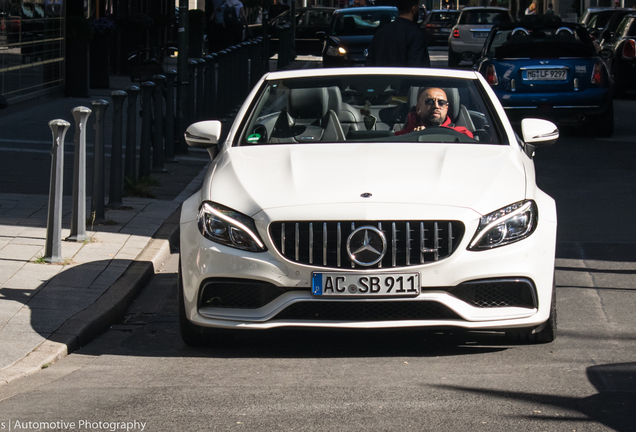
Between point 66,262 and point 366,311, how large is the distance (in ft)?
9.25

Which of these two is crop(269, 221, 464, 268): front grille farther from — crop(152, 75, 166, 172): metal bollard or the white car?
crop(152, 75, 166, 172): metal bollard

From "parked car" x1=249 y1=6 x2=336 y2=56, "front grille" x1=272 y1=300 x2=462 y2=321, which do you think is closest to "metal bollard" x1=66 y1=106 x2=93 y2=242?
"front grille" x1=272 y1=300 x2=462 y2=321

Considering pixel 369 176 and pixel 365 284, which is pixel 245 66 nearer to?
pixel 369 176

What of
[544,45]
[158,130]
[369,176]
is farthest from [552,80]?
[369,176]

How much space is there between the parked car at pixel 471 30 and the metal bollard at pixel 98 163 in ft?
76.2

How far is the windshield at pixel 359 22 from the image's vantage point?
25.8 metres

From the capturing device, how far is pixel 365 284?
195 inches

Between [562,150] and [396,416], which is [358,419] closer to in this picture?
[396,416]

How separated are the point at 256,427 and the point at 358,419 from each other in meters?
0.39

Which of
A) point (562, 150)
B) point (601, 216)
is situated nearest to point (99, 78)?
point (562, 150)

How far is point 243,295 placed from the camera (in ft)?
16.9

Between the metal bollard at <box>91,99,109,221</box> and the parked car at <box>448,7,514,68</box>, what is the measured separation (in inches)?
914

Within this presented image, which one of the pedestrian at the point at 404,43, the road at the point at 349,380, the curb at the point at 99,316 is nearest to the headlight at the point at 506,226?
the road at the point at 349,380

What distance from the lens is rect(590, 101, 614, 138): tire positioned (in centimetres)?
1509
